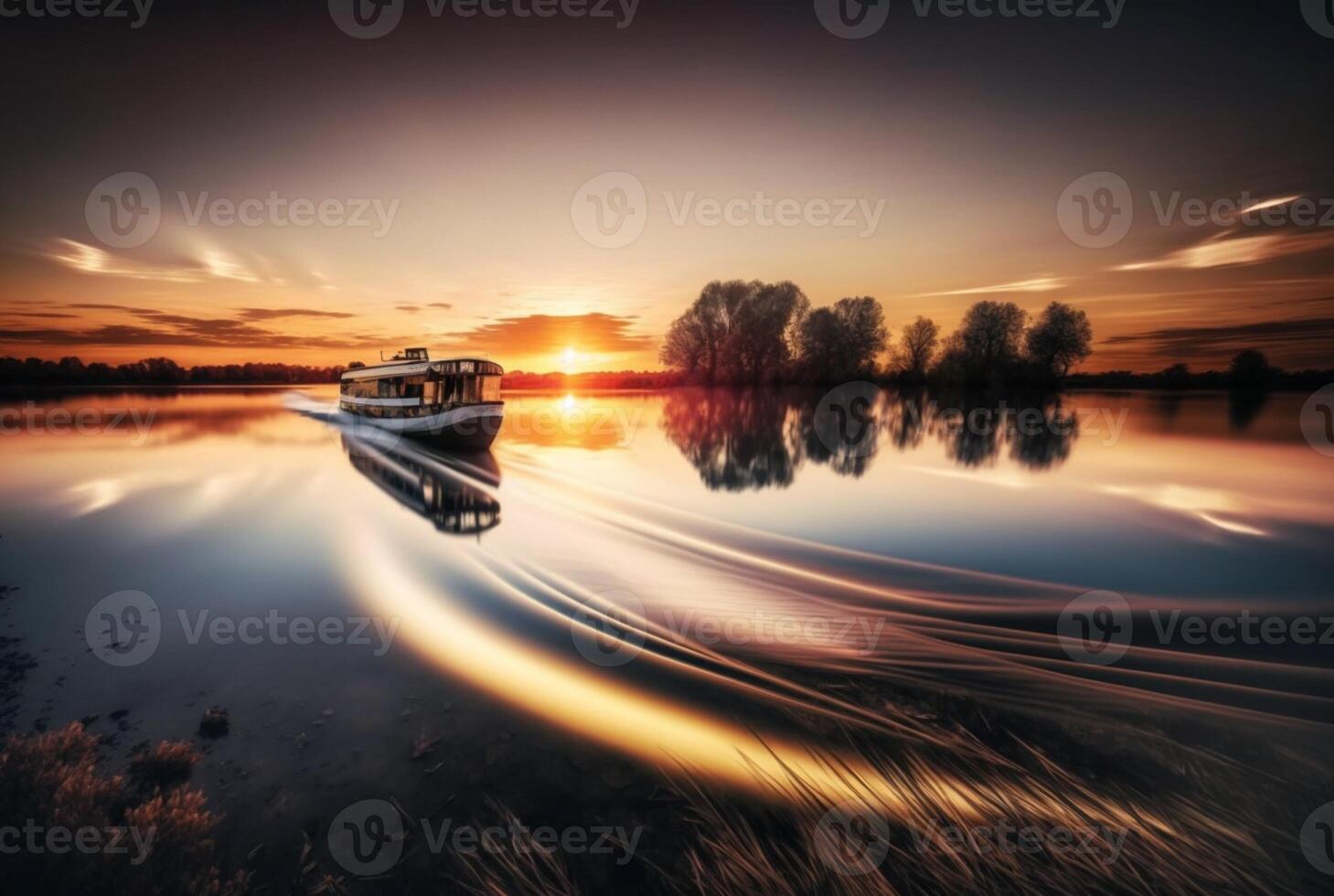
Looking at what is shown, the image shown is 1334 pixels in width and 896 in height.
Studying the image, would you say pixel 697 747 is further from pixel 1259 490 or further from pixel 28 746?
pixel 1259 490

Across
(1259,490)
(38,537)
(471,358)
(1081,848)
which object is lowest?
(38,537)

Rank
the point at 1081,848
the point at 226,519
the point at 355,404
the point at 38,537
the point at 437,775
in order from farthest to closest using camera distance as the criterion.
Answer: the point at 355,404, the point at 226,519, the point at 38,537, the point at 437,775, the point at 1081,848

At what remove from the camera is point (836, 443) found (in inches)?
1057

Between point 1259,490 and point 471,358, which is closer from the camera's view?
point 1259,490

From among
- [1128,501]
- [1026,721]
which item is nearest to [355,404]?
[1026,721]

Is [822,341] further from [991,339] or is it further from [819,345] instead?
[991,339]

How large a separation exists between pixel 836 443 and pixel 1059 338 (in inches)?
2614

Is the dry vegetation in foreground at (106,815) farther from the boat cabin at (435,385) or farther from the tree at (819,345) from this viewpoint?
the tree at (819,345)

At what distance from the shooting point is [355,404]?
1539 inches

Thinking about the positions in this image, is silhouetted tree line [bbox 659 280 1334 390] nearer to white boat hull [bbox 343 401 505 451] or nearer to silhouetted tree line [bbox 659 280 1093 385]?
silhouetted tree line [bbox 659 280 1093 385]

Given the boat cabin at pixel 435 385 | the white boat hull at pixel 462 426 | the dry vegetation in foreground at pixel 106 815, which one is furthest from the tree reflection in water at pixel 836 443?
the dry vegetation in foreground at pixel 106 815

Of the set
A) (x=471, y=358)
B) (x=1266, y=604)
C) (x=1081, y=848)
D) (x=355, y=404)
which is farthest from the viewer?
(x=355, y=404)

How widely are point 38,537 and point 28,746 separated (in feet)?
43.5

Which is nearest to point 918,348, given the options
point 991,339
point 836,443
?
point 991,339
